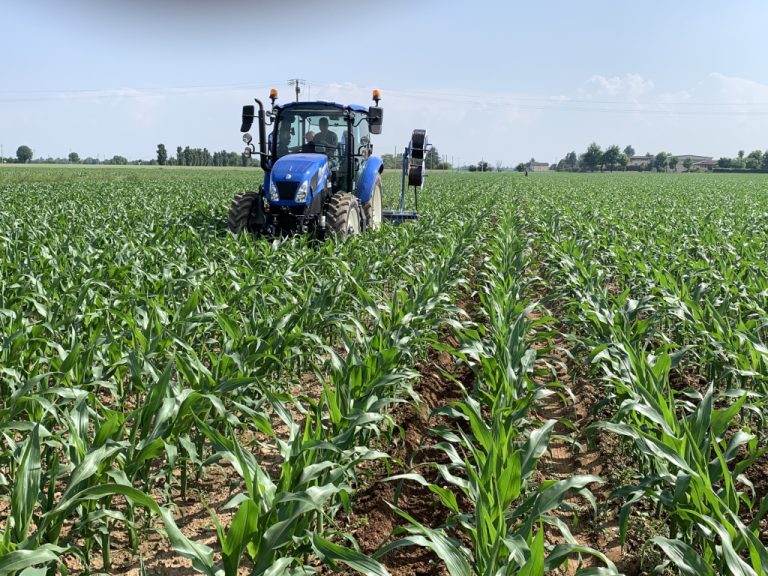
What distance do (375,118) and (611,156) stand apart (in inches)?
4308

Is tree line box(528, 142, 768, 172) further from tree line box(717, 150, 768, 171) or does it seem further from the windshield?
the windshield

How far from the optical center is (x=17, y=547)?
1.87 meters

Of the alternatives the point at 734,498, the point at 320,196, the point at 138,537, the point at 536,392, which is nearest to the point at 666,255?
the point at 320,196

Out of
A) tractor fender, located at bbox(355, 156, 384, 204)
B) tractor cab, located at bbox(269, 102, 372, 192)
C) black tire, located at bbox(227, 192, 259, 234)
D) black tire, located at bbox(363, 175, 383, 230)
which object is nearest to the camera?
black tire, located at bbox(227, 192, 259, 234)

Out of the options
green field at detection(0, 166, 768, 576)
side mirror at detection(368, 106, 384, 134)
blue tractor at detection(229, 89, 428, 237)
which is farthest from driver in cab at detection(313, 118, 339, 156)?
green field at detection(0, 166, 768, 576)

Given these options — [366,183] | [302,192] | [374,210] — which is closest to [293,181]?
[302,192]

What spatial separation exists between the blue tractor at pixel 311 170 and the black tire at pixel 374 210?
55 millimetres

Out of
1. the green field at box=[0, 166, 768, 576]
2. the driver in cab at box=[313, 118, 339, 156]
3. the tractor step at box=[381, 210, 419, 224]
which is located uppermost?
the driver in cab at box=[313, 118, 339, 156]

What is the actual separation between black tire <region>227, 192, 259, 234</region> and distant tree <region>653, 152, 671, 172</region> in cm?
11373

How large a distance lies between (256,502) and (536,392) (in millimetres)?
1753

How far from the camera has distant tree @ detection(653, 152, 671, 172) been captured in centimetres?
10897

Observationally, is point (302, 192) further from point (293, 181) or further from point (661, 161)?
point (661, 161)

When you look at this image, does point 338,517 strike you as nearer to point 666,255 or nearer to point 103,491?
point 103,491

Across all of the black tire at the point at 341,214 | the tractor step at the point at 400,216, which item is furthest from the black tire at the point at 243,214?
the tractor step at the point at 400,216
